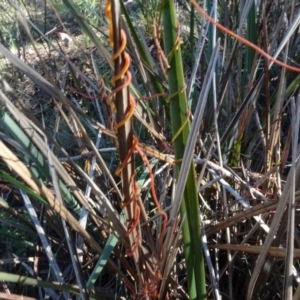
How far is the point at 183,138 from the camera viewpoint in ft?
2.03

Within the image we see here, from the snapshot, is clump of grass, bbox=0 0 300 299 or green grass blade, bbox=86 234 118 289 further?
green grass blade, bbox=86 234 118 289

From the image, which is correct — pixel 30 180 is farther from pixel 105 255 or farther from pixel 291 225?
pixel 291 225

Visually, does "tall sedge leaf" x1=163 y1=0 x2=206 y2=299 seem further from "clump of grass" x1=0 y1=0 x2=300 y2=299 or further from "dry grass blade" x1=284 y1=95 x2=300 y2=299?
"dry grass blade" x1=284 y1=95 x2=300 y2=299

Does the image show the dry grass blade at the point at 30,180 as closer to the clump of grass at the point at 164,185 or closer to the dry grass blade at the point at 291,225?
the clump of grass at the point at 164,185

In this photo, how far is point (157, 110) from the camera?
2.95 feet

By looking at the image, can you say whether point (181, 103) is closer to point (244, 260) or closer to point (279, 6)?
point (244, 260)

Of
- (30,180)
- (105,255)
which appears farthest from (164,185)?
(30,180)

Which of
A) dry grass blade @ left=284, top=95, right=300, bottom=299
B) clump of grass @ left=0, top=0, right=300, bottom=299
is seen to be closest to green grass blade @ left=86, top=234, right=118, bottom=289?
clump of grass @ left=0, top=0, right=300, bottom=299

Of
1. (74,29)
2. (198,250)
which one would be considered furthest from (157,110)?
(74,29)

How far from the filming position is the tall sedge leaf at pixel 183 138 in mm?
561

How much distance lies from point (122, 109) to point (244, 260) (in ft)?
1.50

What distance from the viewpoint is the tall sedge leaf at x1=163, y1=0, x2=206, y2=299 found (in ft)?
1.84

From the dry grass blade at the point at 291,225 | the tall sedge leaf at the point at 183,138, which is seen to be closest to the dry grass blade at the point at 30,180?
the tall sedge leaf at the point at 183,138

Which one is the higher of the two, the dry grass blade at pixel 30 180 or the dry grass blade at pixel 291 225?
the dry grass blade at pixel 30 180
